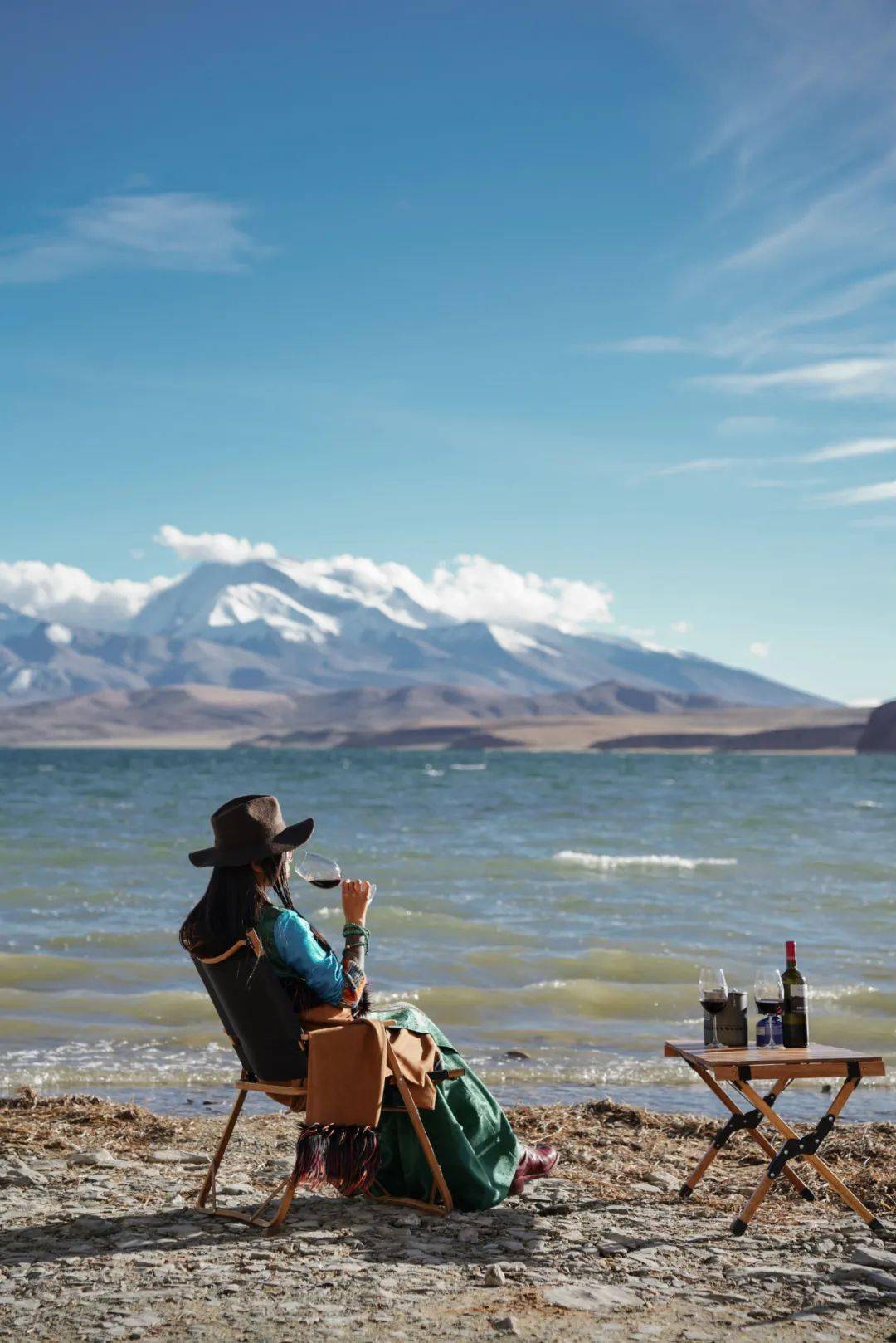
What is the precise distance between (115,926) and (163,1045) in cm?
586

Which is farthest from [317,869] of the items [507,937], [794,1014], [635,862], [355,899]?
[635,862]

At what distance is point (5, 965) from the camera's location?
44.1 ft

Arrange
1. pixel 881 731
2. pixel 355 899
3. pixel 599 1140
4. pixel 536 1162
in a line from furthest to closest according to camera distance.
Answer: pixel 881 731
pixel 599 1140
pixel 536 1162
pixel 355 899

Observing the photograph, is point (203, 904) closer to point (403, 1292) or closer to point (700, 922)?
point (403, 1292)

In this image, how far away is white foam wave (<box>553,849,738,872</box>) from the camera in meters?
23.6

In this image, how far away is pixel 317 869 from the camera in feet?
18.6

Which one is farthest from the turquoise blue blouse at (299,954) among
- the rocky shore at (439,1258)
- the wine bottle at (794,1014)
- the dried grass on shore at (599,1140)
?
the wine bottle at (794,1014)

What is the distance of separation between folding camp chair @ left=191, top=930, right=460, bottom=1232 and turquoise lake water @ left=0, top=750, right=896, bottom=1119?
3.13 metres

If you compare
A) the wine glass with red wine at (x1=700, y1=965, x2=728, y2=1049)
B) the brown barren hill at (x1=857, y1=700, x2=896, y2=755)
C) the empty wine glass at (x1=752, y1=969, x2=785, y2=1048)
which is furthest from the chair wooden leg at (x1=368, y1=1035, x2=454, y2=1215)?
the brown barren hill at (x1=857, y1=700, x2=896, y2=755)

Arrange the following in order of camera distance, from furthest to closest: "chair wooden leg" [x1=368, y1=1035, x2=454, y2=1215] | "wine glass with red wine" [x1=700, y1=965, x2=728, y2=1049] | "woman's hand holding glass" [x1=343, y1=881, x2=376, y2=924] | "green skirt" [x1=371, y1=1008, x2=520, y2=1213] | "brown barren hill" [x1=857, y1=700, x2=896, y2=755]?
"brown barren hill" [x1=857, y1=700, x2=896, y2=755] < "wine glass with red wine" [x1=700, y1=965, x2=728, y2=1049] < "green skirt" [x1=371, y1=1008, x2=520, y2=1213] < "woman's hand holding glass" [x1=343, y1=881, x2=376, y2=924] < "chair wooden leg" [x1=368, y1=1035, x2=454, y2=1215]

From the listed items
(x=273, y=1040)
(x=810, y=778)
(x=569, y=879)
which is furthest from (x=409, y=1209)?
(x=810, y=778)

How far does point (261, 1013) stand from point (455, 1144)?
3.28ft

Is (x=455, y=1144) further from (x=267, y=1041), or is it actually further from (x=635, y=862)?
(x=635, y=862)

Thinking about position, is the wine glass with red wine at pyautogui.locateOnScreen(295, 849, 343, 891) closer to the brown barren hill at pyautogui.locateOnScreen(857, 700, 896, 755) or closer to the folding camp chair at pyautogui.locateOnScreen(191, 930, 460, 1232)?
the folding camp chair at pyautogui.locateOnScreen(191, 930, 460, 1232)
